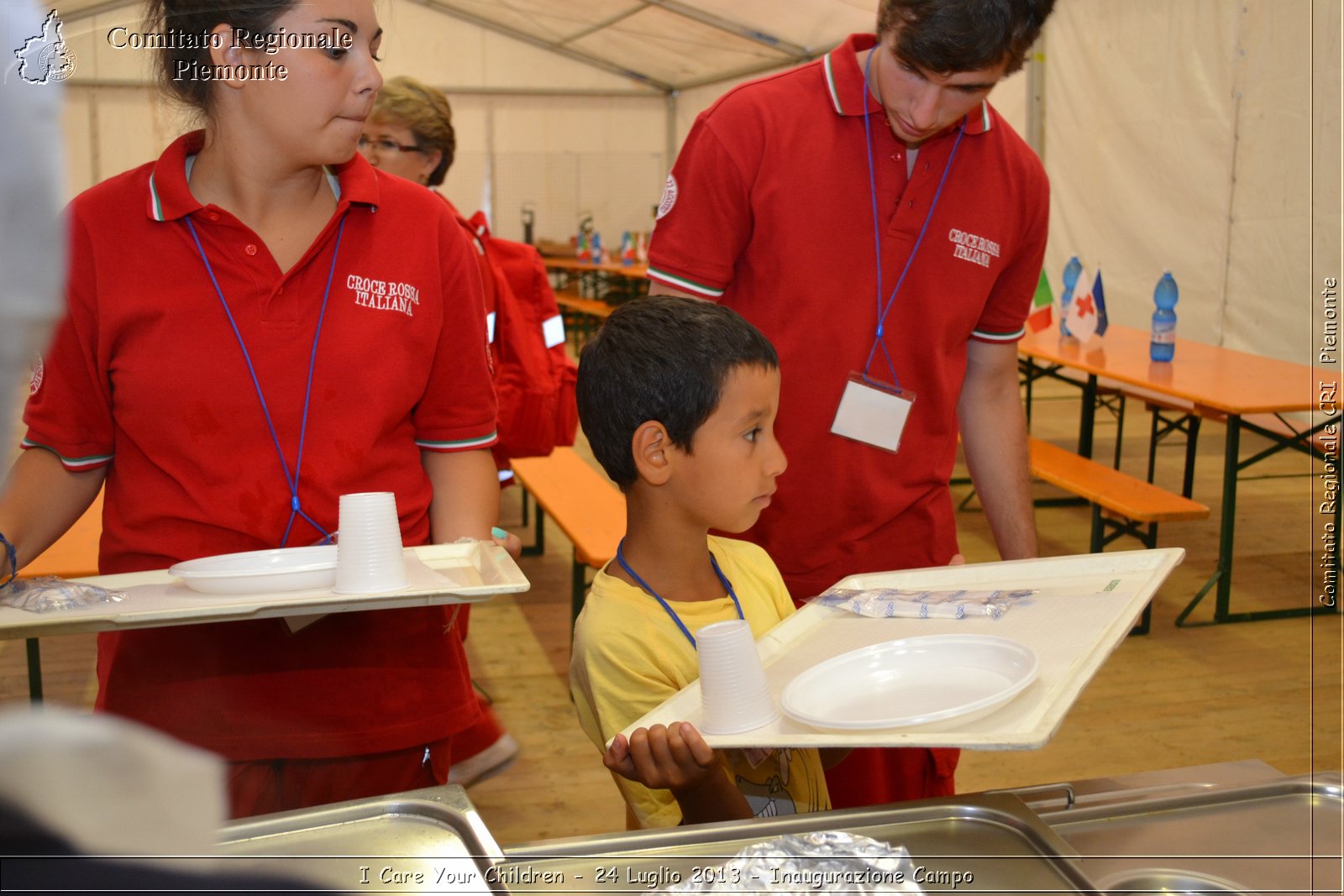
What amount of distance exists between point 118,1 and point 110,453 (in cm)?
60

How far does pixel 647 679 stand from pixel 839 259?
670mm

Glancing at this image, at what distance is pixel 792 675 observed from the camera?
1.03 meters

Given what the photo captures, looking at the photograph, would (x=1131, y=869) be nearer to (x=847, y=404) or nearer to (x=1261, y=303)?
(x=847, y=404)

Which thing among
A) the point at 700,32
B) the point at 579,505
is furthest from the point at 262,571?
the point at 700,32

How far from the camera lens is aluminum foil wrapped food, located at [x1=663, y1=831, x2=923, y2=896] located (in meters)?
0.69

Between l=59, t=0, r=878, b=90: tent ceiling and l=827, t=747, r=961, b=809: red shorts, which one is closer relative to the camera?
l=827, t=747, r=961, b=809: red shorts

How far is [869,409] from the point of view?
1612 millimetres

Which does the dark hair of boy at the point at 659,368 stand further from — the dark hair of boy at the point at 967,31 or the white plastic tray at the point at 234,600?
the dark hair of boy at the point at 967,31

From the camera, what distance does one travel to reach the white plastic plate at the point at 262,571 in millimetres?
1041

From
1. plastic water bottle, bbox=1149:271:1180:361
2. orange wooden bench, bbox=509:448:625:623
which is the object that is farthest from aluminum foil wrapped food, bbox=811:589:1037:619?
plastic water bottle, bbox=1149:271:1180:361

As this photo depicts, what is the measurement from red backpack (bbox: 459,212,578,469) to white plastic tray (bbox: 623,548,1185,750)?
1.94m

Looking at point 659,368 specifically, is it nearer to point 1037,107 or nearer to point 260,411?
point 260,411

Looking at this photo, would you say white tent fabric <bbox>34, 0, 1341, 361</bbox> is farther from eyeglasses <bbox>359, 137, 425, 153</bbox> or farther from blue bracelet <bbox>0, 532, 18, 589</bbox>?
blue bracelet <bbox>0, 532, 18, 589</bbox>

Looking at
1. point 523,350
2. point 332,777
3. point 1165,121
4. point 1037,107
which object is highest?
point 1037,107
